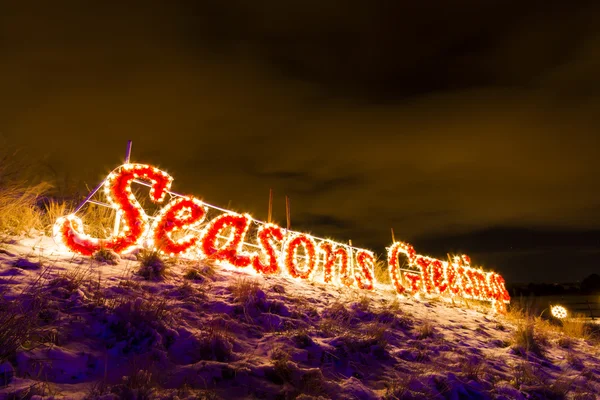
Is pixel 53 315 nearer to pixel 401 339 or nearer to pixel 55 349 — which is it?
pixel 55 349

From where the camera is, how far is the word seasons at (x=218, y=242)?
23.9 feet

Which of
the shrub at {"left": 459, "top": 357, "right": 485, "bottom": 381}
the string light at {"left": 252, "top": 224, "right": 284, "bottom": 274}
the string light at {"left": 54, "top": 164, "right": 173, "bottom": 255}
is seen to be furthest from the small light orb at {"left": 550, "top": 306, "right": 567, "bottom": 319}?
the string light at {"left": 54, "top": 164, "right": 173, "bottom": 255}

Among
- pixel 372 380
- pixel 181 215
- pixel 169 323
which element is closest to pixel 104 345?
pixel 169 323

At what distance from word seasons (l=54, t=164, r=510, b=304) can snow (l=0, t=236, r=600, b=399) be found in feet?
1.72

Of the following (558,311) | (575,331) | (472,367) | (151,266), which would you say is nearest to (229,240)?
(151,266)

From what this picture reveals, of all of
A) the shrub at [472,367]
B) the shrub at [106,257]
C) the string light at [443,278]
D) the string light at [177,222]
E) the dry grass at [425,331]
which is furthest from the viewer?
the string light at [443,278]

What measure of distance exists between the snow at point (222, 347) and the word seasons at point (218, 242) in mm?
524

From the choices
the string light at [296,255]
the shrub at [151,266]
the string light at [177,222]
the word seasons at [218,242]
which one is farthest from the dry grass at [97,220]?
the string light at [296,255]

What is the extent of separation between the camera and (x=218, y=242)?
9.80 meters

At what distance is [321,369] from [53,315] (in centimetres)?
327

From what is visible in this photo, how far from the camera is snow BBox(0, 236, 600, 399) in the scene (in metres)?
3.64

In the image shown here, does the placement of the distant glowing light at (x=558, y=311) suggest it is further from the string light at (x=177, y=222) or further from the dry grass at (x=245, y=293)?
the string light at (x=177, y=222)

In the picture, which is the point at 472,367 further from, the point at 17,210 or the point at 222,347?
the point at 17,210

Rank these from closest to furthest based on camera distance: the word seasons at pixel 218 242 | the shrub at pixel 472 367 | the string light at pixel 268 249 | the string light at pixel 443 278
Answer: the shrub at pixel 472 367 < the word seasons at pixel 218 242 < the string light at pixel 268 249 < the string light at pixel 443 278
